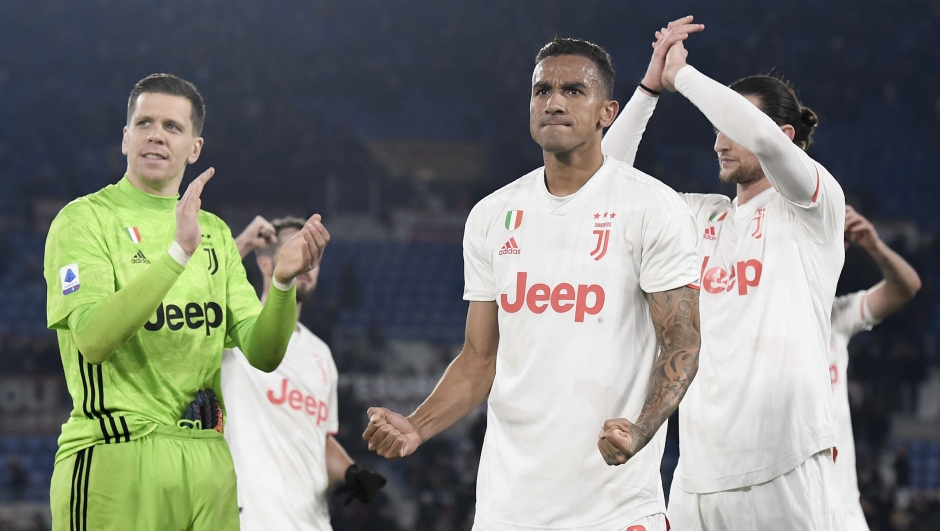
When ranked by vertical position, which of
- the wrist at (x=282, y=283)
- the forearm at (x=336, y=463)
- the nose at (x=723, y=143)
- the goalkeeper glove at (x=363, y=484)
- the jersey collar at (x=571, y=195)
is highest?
the nose at (x=723, y=143)

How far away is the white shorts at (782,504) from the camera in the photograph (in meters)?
3.47

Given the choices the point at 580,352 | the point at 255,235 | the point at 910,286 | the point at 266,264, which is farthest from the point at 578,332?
the point at 910,286

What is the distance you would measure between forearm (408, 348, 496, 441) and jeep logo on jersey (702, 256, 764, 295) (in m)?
0.95

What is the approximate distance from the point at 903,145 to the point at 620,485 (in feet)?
54.0

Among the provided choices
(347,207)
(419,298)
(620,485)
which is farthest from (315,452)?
(347,207)

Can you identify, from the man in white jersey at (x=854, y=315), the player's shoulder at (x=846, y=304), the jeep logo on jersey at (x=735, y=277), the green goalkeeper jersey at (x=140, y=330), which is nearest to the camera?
the green goalkeeper jersey at (x=140, y=330)

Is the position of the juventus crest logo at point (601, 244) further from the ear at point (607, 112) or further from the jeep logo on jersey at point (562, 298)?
the ear at point (607, 112)

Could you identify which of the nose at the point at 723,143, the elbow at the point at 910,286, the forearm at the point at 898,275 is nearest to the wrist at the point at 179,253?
the nose at the point at 723,143

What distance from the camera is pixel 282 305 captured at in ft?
10.9

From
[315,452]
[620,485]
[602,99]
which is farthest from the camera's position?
[315,452]

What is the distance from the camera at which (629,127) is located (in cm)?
393

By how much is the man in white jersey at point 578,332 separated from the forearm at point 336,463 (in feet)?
6.67

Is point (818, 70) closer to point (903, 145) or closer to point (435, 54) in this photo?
point (903, 145)

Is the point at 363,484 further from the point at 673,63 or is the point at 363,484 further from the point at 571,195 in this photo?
the point at 673,63
